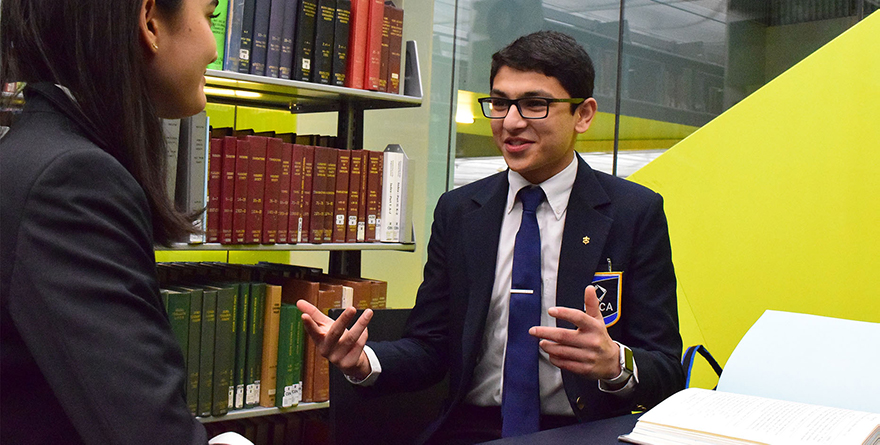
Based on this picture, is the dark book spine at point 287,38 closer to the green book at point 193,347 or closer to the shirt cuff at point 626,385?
the green book at point 193,347

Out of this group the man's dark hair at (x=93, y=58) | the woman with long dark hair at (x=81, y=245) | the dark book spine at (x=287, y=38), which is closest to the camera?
the woman with long dark hair at (x=81, y=245)

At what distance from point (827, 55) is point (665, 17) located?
0.69 metres

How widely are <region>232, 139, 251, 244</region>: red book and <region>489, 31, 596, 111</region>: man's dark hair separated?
33.7 inches

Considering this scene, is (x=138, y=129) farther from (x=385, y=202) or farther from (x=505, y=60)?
(x=385, y=202)

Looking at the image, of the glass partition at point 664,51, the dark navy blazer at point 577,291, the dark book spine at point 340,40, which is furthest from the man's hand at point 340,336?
the glass partition at point 664,51

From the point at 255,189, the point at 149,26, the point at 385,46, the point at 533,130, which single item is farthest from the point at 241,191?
the point at 149,26

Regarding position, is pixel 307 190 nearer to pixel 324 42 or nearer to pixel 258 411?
pixel 324 42

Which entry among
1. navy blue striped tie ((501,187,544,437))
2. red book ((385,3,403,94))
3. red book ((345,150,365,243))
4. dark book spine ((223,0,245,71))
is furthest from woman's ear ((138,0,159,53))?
red book ((385,3,403,94))

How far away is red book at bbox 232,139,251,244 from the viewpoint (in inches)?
84.5

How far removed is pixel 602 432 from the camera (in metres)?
1.16

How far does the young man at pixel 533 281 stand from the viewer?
153 cm

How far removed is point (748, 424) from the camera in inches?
40.3

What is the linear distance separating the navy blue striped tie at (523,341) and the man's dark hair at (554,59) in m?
0.35

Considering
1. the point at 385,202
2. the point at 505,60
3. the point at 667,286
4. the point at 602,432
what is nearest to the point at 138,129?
the point at 602,432
